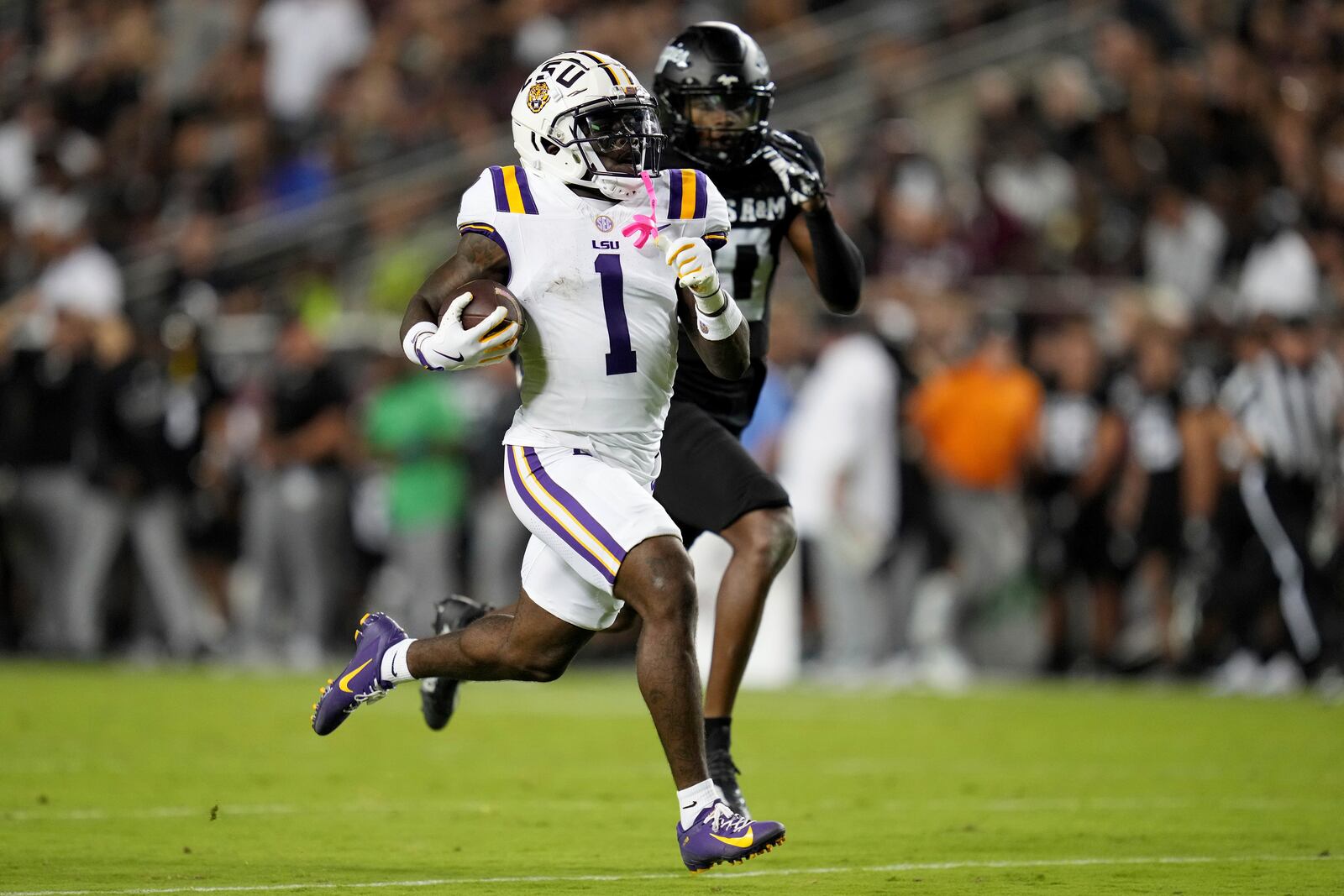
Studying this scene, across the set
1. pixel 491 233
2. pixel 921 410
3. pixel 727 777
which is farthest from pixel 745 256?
pixel 921 410

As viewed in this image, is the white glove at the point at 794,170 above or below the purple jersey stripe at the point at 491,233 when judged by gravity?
above

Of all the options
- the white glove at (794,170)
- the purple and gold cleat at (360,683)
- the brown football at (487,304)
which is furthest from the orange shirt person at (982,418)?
the brown football at (487,304)

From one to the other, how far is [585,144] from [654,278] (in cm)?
43

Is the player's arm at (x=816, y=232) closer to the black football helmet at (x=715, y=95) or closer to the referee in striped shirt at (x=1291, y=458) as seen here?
the black football helmet at (x=715, y=95)

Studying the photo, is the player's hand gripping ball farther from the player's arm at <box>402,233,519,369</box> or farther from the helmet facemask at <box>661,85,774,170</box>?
the helmet facemask at <box>661,85,774,170</box>

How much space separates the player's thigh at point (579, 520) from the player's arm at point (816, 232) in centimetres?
140

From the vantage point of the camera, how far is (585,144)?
19.0ft

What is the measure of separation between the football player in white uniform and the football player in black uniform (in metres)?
0.82

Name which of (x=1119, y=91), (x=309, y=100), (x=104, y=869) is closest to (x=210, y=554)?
(x=309, y=100)

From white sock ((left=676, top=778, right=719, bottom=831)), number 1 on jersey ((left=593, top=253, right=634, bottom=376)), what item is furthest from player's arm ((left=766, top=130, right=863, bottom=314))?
white sock ((left=676, top=778, right=719, bottom=831))

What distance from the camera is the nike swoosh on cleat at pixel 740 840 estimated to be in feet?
17.3

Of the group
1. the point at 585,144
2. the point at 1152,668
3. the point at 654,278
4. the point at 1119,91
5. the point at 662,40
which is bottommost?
the point at 1152,668

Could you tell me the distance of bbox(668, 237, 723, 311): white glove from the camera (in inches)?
215

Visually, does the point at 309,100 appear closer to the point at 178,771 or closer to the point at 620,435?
the point at 178,771
